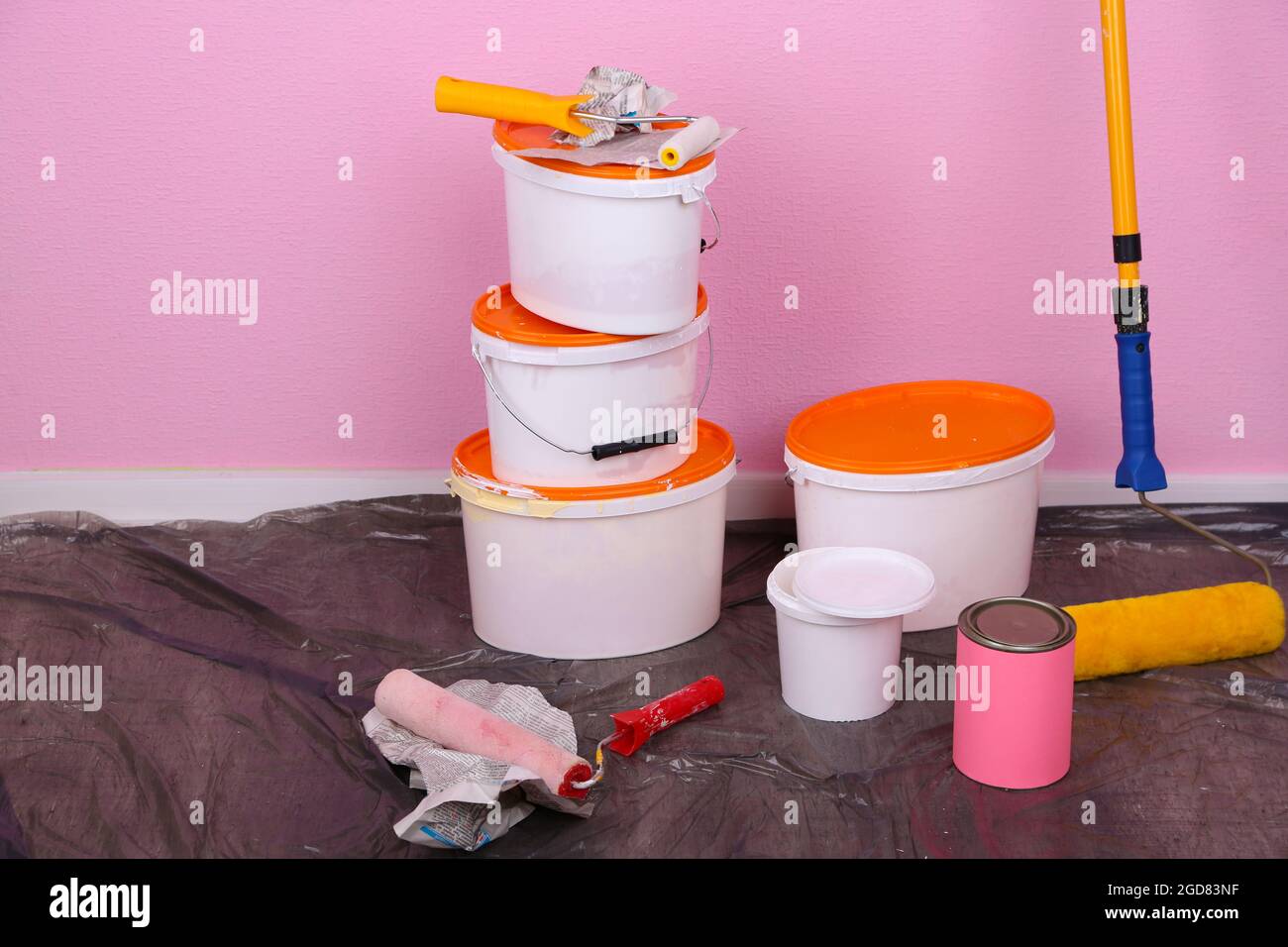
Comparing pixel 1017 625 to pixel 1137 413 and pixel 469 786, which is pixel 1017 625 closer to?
pixel 1137 413

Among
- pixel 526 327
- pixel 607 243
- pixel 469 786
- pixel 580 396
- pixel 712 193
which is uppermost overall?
pixel 712 193

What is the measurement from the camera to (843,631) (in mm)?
2021

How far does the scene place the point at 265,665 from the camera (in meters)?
2.24

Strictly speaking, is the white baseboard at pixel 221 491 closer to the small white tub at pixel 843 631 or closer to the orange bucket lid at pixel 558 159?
the small white tub at pixel 843 631

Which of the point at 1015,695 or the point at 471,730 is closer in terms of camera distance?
the point at 1015,695

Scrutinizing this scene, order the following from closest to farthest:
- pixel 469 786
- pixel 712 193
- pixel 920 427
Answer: pixel 469 786
pixel 920 427
pixel 712 193

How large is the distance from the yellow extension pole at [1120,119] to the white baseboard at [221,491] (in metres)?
0.65

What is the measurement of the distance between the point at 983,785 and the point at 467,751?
0.71 m

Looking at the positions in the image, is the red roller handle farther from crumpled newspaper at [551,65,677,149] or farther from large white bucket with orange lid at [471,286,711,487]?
crumpled newspaper at [551,65,677,149]

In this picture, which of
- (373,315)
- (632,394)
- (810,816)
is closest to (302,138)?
(373,315)

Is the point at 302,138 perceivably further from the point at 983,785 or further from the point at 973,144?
the point at 983,785

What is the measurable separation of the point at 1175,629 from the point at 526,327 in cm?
111

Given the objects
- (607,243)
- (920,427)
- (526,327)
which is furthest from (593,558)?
(920,427)

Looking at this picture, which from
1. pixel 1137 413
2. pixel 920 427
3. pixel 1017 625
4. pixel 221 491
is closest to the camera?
pixel 1017 625
